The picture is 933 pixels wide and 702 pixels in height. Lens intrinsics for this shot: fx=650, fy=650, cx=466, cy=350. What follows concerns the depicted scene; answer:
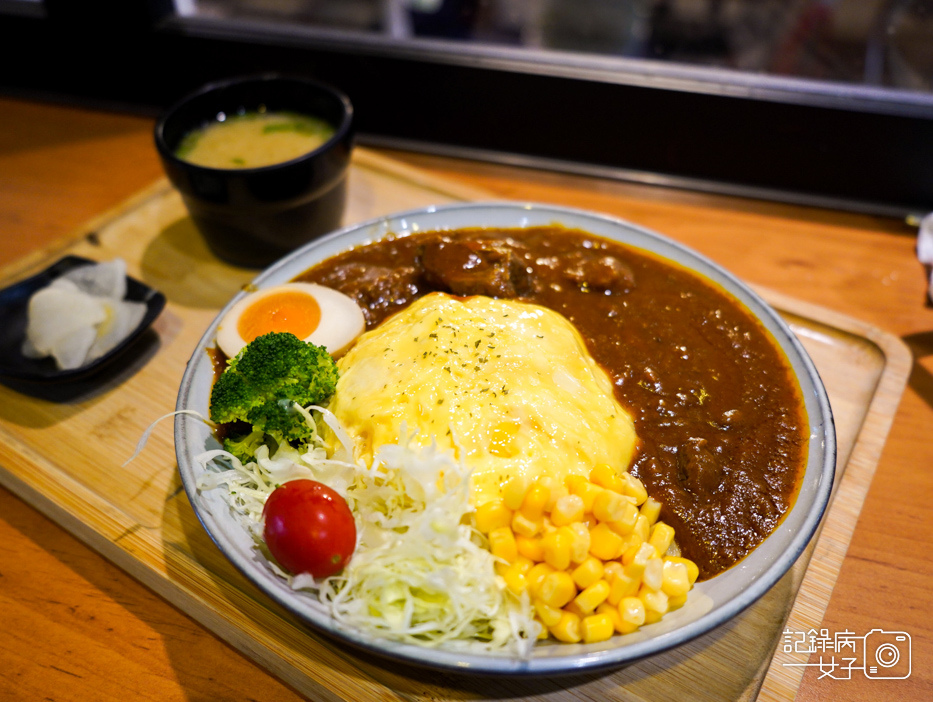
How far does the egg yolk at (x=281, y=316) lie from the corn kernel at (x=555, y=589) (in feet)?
4.93

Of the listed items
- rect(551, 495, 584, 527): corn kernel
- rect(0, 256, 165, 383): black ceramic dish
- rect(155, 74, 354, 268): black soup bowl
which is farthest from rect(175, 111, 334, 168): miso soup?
rect(551, 495, 584, 527): corn kernel

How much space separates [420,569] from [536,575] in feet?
1.17

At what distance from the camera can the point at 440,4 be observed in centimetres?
523

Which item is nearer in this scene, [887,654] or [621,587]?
[621,587]

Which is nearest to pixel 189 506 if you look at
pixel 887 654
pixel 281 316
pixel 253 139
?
pixel 281 316

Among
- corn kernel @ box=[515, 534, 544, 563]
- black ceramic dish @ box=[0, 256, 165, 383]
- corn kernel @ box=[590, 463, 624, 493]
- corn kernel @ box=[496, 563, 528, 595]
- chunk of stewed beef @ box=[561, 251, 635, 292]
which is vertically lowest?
black ceramic dish @ box=[0, 256, 165, 383]

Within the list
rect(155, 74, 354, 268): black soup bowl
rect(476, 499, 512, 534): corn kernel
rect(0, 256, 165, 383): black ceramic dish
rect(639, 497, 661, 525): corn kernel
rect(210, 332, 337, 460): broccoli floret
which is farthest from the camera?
rect(155, 74, 354, 268): black soup bowl

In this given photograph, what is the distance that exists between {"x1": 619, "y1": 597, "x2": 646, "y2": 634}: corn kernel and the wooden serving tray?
0.94 feet

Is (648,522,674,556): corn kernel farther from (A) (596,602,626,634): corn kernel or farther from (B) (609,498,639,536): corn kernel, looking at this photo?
(A) (596,602,626,634): corn kernel

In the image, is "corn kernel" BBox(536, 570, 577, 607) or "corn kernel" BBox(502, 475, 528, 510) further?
"corn kernel" BBox(502, 475, 528, 510)

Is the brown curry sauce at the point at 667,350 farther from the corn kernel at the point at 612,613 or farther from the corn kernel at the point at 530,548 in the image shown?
the corn kernel at the point at 530,548

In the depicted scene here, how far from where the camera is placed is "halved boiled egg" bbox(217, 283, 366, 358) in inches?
111

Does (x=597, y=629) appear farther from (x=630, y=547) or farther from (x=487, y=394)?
(x=487, y=394)

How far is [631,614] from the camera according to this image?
193 centimetres
